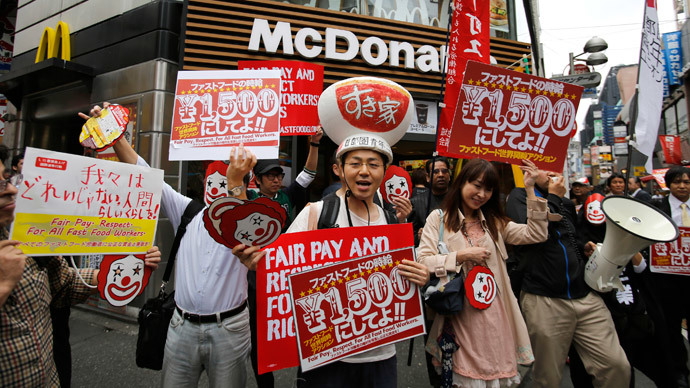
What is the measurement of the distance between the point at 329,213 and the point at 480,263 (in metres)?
1.01

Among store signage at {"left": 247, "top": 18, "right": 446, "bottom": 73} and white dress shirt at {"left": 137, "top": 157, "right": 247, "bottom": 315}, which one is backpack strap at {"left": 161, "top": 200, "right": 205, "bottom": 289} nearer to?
white dress shirt at {"left": 137, "top": 157, "right": 247, "bottom": 315}

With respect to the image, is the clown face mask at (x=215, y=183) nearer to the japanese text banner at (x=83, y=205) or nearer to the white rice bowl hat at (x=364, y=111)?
the japanese text banner at (x=83, y=205)

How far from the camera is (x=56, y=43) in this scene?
630cm

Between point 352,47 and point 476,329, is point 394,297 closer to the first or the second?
A: point 476,329

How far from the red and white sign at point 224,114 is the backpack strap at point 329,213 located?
539 millimetres

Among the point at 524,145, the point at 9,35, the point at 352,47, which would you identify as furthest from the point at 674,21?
the point at 9,35

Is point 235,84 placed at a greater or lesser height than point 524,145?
greater

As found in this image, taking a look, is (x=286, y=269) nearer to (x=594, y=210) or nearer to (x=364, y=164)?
(x=364, y=164)

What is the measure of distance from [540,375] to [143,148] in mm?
5714

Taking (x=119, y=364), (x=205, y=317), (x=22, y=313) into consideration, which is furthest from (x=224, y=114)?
(x=119, y=364)

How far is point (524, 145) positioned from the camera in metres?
2.82

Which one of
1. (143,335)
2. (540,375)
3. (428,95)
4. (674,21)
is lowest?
(540,375)

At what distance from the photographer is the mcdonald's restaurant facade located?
5465 mm

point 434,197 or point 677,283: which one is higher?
point 434,197
